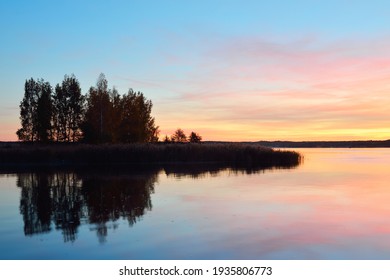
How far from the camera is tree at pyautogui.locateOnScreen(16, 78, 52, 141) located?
63.1 m

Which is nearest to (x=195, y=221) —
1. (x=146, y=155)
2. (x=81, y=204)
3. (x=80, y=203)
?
(x=81, y=204)

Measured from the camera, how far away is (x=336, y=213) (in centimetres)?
1456

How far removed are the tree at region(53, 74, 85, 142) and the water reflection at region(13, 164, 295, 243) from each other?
42.1 metres

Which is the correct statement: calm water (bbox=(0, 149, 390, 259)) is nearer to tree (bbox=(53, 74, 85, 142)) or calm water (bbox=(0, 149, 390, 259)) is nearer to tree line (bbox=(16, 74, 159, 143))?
tree line (bbox=(16, 74, 159, 143))

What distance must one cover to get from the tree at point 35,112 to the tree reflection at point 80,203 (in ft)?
129

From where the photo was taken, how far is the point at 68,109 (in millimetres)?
66938

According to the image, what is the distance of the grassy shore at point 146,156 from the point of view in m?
42.1

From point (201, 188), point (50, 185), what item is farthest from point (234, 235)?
point (50, 185)

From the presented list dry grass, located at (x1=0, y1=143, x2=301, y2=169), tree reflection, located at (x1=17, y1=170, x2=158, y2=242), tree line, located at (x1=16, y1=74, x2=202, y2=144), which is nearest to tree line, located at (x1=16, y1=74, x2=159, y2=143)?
tree line, located at (x1=16, y1=74, x2=202, y2=144)

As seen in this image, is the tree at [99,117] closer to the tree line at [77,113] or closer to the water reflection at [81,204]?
the tree line at [77,113]

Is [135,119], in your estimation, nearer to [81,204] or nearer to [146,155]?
[146,155]

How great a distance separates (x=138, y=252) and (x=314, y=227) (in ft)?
17.5

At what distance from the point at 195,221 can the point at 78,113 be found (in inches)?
2241
